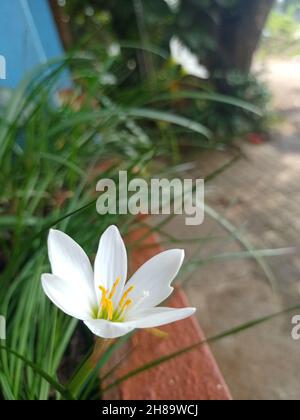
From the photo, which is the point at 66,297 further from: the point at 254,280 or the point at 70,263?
the point at 254,280

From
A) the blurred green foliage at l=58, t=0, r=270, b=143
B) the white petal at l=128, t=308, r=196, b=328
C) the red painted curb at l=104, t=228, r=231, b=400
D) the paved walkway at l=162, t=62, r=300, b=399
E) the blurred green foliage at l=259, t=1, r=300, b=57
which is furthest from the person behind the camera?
the blurred green foliage at l=58, t=0, r=270, b=143

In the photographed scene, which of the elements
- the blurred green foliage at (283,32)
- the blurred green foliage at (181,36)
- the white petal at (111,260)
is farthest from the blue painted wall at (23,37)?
the blurred green foliage at (283,32)

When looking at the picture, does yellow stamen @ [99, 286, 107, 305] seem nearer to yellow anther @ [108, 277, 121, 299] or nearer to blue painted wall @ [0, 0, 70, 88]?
yellow anther @ [108, 277, 121, 299]

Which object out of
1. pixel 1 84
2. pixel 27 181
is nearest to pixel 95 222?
pixel 27 181

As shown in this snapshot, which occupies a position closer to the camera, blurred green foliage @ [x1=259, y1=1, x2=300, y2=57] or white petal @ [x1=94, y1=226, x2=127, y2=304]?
white petal @ [x1=94, y1=226, x2=127, y2=304]

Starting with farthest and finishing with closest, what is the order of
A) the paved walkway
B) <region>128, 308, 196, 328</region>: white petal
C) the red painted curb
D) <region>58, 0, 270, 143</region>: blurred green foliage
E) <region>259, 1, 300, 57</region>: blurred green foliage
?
<region>58, 0, 270, 143</region>: blurred green foliage, <region>259, 1, 300, 57</region>: blurred green foliage, the paved walkway, the red painted curb, <region>128, 308, 196, 328</region>: white petal

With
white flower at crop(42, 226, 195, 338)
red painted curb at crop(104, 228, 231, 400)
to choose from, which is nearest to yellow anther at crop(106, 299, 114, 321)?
white flower at crop(42, 226, 195, 338)

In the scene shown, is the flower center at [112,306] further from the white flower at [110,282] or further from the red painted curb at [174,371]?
the red painted curb at [174,371]
